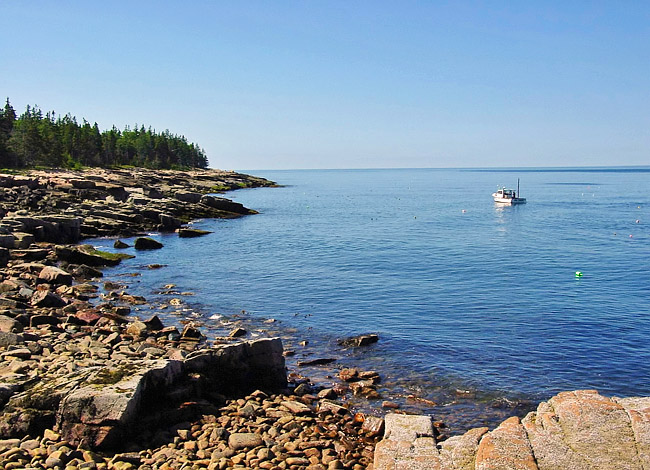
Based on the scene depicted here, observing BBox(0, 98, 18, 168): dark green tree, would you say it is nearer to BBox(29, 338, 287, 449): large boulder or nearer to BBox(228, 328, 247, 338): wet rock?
BBox(228, 328, 247, 338): wet rock

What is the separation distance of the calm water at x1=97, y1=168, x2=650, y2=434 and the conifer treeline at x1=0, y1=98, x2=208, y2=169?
223 ft

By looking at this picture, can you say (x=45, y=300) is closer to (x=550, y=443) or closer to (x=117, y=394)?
(x=117, y=394)

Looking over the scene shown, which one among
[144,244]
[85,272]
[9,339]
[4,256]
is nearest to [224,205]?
[144,244]

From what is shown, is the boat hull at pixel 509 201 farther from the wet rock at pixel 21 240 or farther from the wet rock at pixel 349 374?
the wet rock at pixel 349 374

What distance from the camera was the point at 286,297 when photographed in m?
35.9

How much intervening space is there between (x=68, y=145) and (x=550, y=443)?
149 metres

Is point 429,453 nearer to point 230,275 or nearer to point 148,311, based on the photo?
point 148,311

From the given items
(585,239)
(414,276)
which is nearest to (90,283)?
(414,276)

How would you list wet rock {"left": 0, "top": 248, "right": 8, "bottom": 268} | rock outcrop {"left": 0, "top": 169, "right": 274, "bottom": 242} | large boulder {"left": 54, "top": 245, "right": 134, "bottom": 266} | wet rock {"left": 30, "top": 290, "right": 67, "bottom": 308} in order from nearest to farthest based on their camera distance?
wet rock {"left": 30, "top": 290, "right": 67, "bottom": 308}
wet rock {"left": 0, "top": 248, "right": 8, "bottom": 268}
large boulder {"left": 54, "top": 245, "right": 134, "bottom": 266}
rock outcrop {"left": 0, "top": 169, "right": 274, "bottom": 242}

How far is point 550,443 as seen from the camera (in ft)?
38.8

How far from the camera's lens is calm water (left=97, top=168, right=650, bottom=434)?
22.6m

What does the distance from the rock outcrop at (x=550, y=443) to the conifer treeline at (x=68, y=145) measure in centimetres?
11896

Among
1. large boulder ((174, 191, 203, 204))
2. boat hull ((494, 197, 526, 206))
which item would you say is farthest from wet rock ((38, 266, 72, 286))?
boat hull ((494, 197, 526, 206))

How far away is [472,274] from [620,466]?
33078 millimetres
